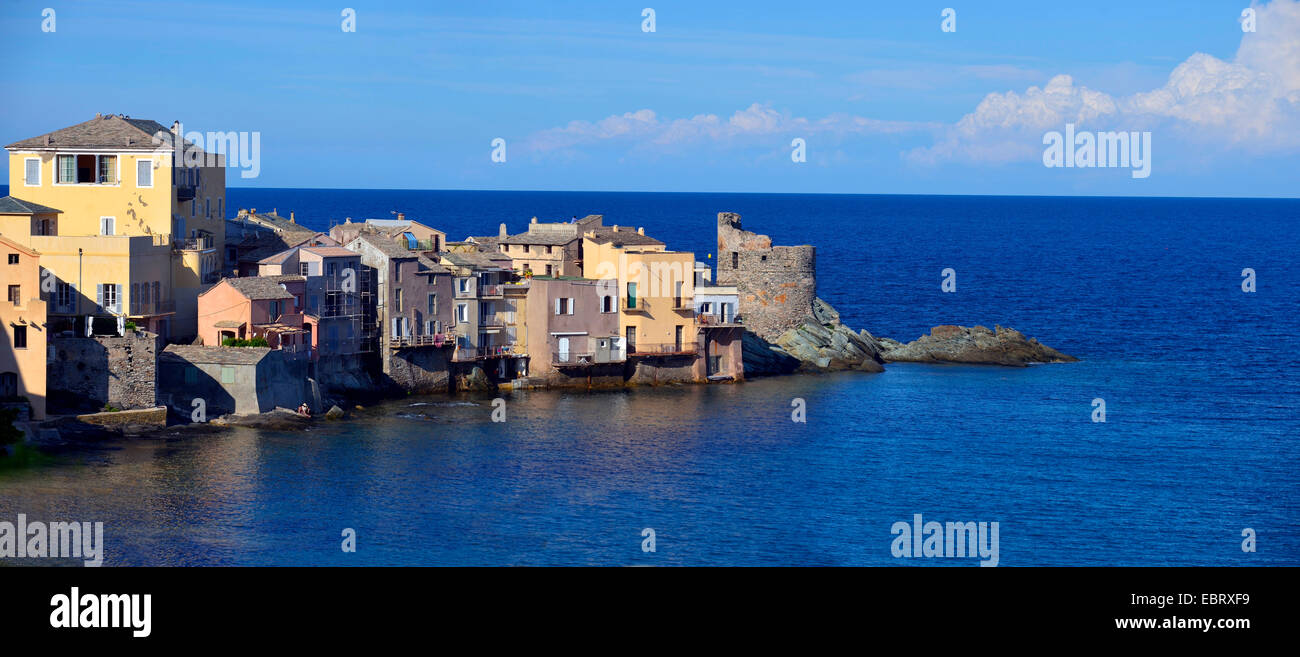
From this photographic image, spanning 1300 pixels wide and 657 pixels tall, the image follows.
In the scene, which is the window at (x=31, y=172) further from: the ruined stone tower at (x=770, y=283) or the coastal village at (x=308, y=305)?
the ruined stone tower at (x=770, y=283)

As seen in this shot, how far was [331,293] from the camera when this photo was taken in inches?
2904

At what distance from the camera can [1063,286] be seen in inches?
6196

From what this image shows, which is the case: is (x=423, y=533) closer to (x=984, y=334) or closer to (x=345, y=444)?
(x=345, y=444)

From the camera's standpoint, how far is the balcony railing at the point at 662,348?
8156 centimetres

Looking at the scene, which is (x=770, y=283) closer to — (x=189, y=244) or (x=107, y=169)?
(x=189, y=244)

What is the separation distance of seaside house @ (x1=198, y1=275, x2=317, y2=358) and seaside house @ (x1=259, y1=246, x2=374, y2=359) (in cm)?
221

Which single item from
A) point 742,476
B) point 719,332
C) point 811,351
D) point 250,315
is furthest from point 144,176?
point 811,351

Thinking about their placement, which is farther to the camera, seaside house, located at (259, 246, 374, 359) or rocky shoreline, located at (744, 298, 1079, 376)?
rocky shoreline, located at (744, 298, 1079, 376)

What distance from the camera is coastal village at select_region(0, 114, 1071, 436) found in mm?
62781

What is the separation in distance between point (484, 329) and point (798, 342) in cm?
2143

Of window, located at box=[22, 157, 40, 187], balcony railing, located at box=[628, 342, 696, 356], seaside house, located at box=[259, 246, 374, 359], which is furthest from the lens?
balcony railing, located at box=[628, 342, 696, 356]

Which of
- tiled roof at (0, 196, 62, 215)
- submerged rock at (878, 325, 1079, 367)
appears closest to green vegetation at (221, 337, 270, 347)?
tiled roof at (0, 196, 62, 215)

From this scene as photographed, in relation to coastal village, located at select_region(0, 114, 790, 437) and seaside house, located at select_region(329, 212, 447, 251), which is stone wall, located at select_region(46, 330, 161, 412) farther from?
seaside house, located at select_region(329, 212, 447, 251)
